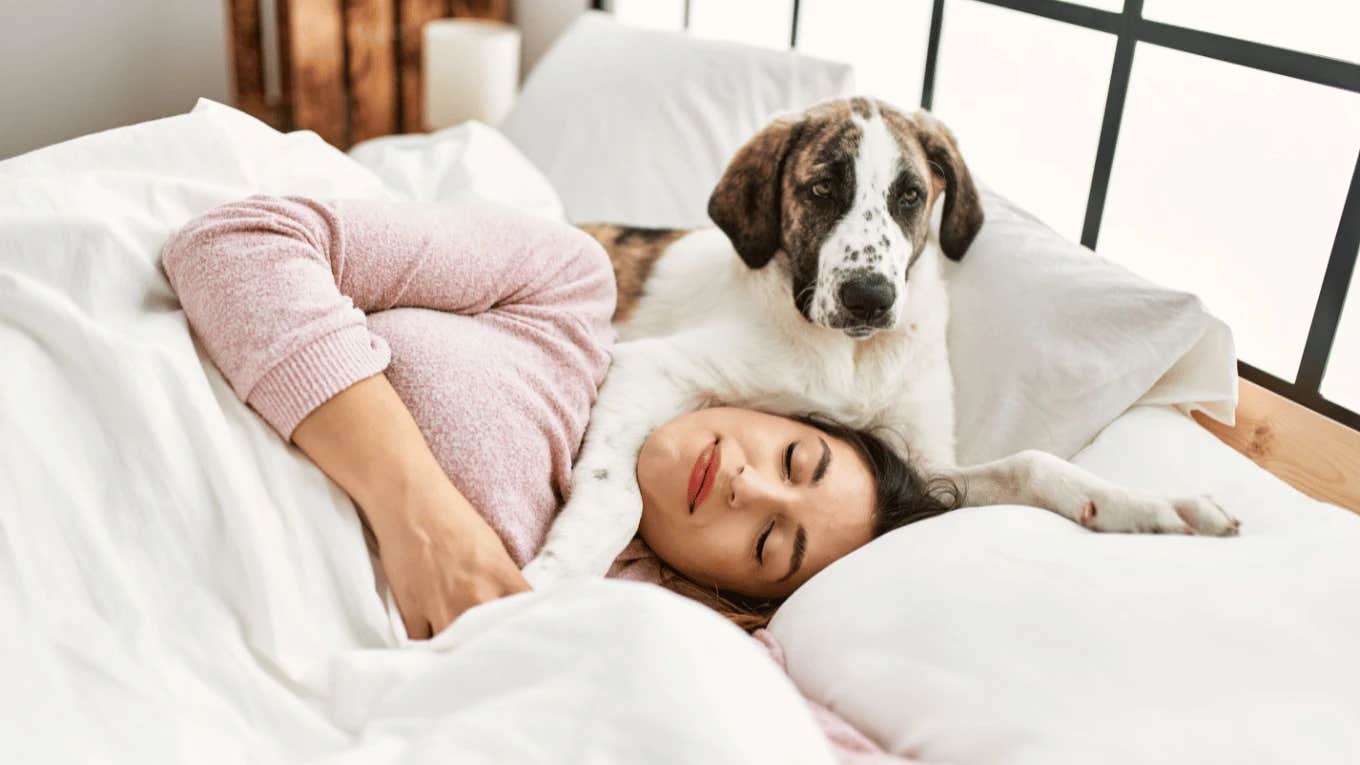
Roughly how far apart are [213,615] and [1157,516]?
1.06 m

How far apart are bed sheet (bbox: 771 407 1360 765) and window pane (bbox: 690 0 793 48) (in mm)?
2197

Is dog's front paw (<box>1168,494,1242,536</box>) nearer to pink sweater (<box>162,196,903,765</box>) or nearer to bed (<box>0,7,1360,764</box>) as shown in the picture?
bed (<box>0,7,1360,764</box>)

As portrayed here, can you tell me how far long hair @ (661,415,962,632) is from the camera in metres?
1.43

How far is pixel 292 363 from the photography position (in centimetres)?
120

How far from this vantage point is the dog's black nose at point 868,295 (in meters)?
1.59

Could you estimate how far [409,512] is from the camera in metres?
1.17

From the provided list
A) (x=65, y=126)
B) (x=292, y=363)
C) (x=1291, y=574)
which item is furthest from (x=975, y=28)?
(x=65, y=126)

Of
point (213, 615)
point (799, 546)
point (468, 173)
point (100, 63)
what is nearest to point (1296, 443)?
point (799, 546)

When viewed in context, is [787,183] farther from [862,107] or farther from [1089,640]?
[1089,640]

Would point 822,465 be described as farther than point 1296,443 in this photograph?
No

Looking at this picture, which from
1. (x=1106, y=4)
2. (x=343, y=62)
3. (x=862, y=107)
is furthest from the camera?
(x=343, y=62)

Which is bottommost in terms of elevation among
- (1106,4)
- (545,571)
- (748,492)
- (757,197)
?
(545,571)

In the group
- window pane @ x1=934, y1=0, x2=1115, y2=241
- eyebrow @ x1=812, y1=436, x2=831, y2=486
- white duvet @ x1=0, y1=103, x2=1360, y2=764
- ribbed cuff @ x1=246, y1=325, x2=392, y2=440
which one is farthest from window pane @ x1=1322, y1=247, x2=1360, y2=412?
ribbed cuff @ x1=246, y1=325, x2=392, y2=440

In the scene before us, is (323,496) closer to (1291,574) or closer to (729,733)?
(729,733)
